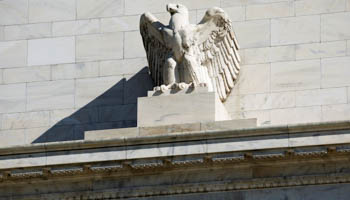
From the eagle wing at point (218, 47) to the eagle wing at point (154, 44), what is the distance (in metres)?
0.77

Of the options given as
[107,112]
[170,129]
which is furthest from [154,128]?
[107,112]

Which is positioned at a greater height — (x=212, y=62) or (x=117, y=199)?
(x=212, y=62)

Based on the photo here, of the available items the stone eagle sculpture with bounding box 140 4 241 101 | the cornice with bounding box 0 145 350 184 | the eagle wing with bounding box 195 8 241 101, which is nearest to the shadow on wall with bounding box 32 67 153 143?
the stone eagle sculpture with bounding box 140 4 241 101

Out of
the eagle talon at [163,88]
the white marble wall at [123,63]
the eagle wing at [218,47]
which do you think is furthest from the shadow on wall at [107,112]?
the eagle talon at [163,88]

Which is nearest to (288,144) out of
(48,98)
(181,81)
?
(181,81)

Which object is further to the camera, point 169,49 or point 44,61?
point 44,61

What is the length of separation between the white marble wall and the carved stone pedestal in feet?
6.07

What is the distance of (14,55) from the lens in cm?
3469

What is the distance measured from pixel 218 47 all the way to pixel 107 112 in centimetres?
295

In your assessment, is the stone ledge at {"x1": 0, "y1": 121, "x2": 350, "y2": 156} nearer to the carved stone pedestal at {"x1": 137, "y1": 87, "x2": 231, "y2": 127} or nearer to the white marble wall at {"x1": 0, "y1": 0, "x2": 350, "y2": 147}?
the carved stone pedestal at {"x1": 137, "y1": 87, "x2": 231, "y2": 127}

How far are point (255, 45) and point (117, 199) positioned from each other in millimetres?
5142

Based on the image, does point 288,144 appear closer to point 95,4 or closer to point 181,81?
point 181,81

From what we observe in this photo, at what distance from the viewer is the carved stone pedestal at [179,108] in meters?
30.9

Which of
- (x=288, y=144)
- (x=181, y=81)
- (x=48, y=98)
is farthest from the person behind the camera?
(x=48, y=98)
